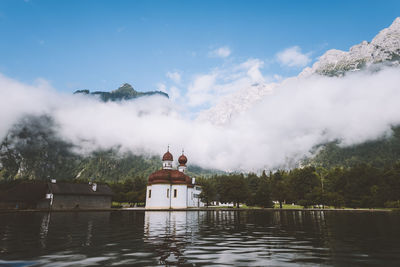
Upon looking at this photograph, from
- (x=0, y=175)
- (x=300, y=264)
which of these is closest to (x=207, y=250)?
(x=300, y=264)

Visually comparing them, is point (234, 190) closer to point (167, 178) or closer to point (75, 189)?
point (167, 178)

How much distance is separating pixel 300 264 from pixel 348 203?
87.5 meters

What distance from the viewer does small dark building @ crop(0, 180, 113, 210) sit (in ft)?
215

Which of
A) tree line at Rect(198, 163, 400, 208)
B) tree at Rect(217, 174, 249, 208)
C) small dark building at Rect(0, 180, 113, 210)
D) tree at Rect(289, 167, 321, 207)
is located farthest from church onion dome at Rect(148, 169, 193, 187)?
tree at Rect(289, 167, 321, 207)

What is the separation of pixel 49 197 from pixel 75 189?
7.14 metres

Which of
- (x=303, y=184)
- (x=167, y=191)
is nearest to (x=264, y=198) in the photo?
(x=303, y=184)

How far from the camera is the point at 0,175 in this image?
19850 centimetres

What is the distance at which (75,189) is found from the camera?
73.1 m

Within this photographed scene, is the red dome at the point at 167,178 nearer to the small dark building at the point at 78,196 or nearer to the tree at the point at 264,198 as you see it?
the small dark building at the point at 78,196

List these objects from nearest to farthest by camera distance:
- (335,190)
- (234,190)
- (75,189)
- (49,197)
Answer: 1. (49,197)
2. (75,189)
3. (234,190)
4. (335,190)

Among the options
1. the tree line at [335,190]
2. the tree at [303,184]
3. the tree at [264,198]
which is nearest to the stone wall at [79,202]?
the tree line at [335,190]

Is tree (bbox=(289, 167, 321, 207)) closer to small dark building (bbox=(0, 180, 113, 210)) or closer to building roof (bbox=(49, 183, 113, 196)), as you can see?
building roof (bbox=(49, 183, 113, 196))

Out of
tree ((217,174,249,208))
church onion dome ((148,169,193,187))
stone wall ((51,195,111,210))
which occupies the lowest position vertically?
stone wall ((51,195,111,210))

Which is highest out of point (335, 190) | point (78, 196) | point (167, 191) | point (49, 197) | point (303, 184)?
point (303, 184)
